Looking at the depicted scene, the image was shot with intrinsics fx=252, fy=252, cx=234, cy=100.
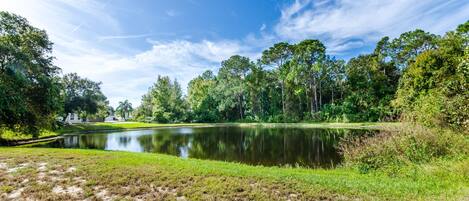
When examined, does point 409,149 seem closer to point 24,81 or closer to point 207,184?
point 207,184

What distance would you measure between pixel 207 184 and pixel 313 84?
41443 millimetres

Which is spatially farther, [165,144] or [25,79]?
[165,144]

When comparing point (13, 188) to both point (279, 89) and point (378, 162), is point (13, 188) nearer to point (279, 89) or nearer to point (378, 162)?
point (378, 162)

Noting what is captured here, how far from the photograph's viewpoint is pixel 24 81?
47.6 ft

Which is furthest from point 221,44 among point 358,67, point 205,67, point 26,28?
point 205,67

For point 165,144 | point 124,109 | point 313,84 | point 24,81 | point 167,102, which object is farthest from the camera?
point 124,109

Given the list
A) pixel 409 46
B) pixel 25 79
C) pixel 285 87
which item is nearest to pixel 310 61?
pixel 285 87

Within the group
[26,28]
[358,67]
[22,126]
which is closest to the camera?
[22,126]

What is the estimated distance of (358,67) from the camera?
39.0 meters

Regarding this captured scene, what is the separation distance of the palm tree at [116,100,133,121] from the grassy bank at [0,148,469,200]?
10358cm

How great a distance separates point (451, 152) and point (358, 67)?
34640 mm

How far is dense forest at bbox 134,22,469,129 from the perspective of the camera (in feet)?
85.3

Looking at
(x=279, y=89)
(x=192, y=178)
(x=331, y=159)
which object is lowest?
(x=331, y=159)

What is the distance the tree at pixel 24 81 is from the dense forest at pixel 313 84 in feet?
84.2
